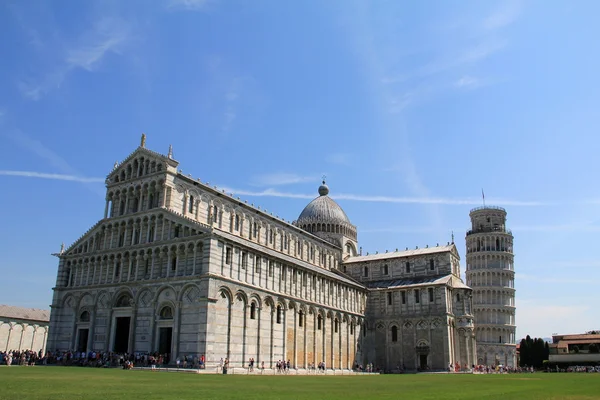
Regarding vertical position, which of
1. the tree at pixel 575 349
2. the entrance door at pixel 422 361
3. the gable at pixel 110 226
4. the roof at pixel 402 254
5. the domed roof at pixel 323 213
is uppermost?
the domed roof at pixel 323 213

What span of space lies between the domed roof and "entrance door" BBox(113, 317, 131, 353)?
35.7 meters

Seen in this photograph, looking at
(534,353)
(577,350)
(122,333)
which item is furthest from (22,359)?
(577,350)

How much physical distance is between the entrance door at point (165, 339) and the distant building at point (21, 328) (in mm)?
41142

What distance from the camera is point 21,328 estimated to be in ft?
247

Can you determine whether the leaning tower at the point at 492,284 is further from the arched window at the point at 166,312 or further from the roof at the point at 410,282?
the arched window at the point at 166,312

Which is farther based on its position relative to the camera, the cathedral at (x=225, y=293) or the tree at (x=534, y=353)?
the tree at (x=534, y=353)

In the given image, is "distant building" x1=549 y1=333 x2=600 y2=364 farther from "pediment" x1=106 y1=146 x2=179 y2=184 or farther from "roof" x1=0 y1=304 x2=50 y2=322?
"roof" x1=0 y1=304 x2=50 y2=322

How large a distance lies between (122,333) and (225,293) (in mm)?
11533

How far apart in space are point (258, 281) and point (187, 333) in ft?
26.9

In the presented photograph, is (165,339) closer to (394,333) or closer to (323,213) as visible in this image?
(394,333)

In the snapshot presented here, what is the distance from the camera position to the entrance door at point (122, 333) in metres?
45.5

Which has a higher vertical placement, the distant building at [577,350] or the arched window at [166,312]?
the arched window at [166,312]

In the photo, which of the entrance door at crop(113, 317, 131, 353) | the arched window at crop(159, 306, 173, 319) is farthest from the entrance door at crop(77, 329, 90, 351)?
the arched window at crop(159, 306, 173, 319)

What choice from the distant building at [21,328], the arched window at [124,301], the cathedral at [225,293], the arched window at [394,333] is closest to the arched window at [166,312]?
the cathedral at [225,293]
